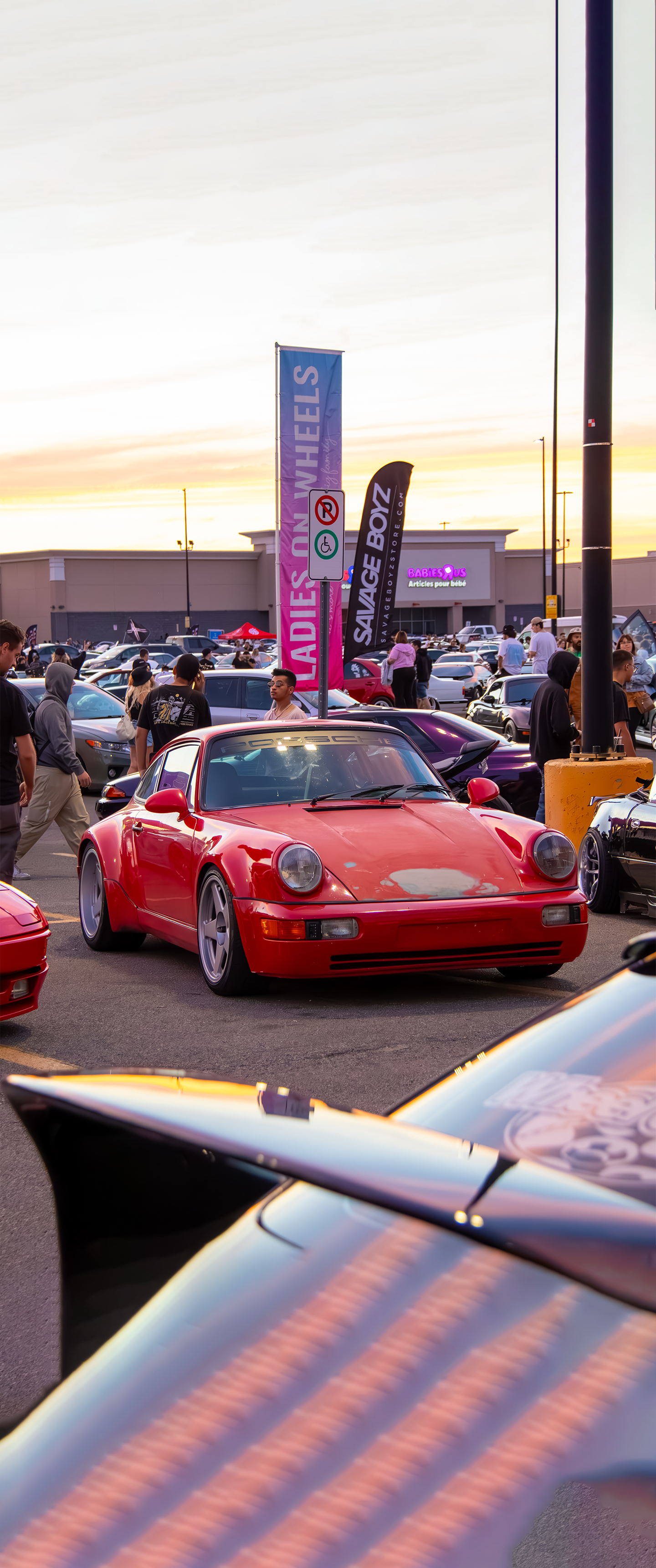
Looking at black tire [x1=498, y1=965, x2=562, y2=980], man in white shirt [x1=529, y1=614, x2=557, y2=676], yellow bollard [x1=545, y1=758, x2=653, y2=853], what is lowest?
black tire [x1=498, y1=965, x2=562, y2=980]

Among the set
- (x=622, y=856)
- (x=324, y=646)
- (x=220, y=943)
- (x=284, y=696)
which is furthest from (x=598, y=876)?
(x=220, y=943)

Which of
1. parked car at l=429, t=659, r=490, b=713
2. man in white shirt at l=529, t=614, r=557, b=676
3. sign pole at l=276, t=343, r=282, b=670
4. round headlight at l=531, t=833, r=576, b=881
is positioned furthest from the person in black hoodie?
parked car at l=429, t=659, r=490, b=713

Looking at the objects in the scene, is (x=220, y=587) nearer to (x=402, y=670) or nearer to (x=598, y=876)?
(x=402, y=670)

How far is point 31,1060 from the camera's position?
235 inches

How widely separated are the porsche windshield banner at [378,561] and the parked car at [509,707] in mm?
3447

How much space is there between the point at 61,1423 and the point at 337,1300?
326mm

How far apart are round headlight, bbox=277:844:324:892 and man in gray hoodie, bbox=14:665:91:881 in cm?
490

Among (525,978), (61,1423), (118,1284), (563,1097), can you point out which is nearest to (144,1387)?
(61,1423)

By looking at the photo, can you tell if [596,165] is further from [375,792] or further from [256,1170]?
[256,1170]

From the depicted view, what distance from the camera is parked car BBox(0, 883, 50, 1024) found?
237 inches

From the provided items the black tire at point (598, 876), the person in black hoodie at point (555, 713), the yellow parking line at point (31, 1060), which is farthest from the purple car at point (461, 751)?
the yellow parking line at point (31, 1060)

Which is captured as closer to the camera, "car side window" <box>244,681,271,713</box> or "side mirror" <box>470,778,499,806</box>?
"side mirror" <box>470,778,499,806</box>

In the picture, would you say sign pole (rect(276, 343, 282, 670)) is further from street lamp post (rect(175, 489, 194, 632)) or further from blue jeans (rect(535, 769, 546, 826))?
street lamp post (rect(175, 489, 194, 632))

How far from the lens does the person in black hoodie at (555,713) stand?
39.0 ft
